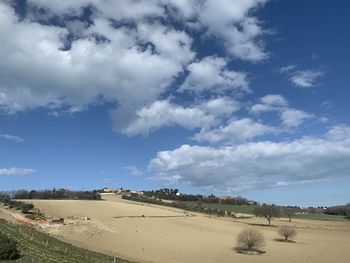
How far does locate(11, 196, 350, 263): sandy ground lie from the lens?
70.6 m

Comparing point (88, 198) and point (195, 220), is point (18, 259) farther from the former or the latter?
point (88, 198)

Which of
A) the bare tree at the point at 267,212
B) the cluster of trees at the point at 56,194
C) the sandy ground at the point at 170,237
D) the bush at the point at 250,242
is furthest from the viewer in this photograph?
the cluster of trees at the point at 56,194

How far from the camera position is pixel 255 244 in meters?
81.9

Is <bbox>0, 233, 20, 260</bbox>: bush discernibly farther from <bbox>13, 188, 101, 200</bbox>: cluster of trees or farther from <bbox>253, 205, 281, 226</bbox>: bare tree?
<bbox>13, 188, 101, 200</bbox>: cluster of trees

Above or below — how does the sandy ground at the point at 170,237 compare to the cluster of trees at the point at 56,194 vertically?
below

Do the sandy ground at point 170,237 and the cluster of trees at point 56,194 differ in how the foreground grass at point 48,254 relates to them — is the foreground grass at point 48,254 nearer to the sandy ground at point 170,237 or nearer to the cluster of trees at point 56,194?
the sandy ground at point 170,237

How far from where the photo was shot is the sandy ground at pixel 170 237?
7062 cm

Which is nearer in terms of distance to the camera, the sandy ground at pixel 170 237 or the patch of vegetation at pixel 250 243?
the sandy ground at pixel 170 237

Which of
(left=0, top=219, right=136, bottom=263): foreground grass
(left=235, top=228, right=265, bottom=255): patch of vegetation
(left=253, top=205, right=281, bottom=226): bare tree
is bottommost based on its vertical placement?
(left=0, top=219, right=136, bottom=263): foreground grass

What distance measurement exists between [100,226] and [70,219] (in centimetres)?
810

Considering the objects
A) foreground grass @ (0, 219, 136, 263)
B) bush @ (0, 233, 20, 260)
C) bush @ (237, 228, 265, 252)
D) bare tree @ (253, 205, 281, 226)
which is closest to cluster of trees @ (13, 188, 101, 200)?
bare tree @ (253, 205, 281, 226)

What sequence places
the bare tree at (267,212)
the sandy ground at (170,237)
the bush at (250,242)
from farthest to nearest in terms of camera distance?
the bare tree at (267,212) < the bush at (250,242) < the sandy ground at (170,237)

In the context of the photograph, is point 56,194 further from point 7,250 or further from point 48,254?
point 7,250

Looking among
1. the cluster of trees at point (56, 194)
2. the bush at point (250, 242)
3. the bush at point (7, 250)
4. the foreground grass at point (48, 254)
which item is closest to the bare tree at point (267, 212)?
the cluster of trees at point (56, 194)
